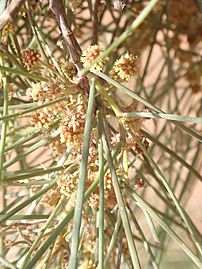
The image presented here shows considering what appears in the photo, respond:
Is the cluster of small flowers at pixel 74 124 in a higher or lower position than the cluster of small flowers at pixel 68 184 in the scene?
higher

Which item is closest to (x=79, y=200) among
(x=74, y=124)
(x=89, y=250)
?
(x=74, y=124)

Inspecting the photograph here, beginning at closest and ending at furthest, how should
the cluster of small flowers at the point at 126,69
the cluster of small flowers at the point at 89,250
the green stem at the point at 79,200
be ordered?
the green stem at the point at 79,200 → the cluster of small flowers at the point at 126,69 → the cluster of small flowers at the point at 89,250

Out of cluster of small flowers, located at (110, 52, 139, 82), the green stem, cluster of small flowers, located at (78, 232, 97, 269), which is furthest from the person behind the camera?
cluster of small flowers, located at (78, 232, 97, 269)

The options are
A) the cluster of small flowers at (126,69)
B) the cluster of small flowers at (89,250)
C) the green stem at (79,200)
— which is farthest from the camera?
the cluster of small flowers at (89,250)

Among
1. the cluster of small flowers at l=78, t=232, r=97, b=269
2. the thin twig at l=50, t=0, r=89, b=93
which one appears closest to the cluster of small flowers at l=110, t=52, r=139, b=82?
the thin twig at l=50, t=0, r=89, b=93

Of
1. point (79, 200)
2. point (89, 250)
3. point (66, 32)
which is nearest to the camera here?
point (79, 200)

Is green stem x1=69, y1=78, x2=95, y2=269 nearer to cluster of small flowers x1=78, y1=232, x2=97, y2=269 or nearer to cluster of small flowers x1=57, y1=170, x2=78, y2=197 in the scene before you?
cluster of small flowers x1=57, y1=170, x2=78, y2=197

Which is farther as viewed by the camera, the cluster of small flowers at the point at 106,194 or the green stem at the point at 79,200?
the cluster of small flowers at the point at 106,194

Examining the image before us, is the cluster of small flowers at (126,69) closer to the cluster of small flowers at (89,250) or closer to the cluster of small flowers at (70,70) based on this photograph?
the cluster of small flowers at (70,70)

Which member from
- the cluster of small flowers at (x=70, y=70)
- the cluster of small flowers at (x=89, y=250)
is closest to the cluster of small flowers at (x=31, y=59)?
the cluster of small flowers at (x=70, y=70)

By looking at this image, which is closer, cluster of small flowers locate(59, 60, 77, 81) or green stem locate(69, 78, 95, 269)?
green stem locate(69, 78, 95, 269)

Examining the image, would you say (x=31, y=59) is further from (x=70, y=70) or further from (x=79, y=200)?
(x=79, y=200)

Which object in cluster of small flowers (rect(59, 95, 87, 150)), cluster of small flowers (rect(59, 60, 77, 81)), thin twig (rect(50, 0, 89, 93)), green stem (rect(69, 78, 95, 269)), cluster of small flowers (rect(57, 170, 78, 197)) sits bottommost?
green stem (rect(69, 78, 95, 269))
